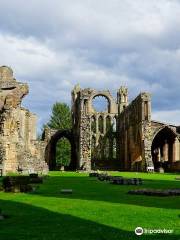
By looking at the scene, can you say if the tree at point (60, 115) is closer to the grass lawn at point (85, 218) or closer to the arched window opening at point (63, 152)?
the arched window opening at point (63, 152)

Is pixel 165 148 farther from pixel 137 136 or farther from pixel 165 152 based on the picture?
pixel 137 136

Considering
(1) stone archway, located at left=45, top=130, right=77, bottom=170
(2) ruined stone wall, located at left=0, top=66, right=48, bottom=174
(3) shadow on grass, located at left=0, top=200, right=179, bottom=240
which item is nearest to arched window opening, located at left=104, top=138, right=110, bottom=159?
(1) stone archway, located at left=45, top=130, right=77, bottom=170

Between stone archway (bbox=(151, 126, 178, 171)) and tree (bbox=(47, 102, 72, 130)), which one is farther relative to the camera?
tree (bbox=(47, 102, 72, 130))

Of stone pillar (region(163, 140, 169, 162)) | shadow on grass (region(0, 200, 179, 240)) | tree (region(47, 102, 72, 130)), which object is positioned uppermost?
tree (region(47, 102, 72, 130))

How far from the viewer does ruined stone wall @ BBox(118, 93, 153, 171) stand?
62156 millimetres

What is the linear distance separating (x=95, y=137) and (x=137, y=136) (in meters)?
16.7

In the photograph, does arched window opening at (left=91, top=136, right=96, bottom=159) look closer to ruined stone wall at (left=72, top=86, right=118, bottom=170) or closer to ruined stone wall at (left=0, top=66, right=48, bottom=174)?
ruined stone wall at (left=72, top=86, right=118, bottom=170)

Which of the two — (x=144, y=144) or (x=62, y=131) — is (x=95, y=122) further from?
(x=144, y=144)

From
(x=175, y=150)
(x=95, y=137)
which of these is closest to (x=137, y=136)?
(x=175, y=150)

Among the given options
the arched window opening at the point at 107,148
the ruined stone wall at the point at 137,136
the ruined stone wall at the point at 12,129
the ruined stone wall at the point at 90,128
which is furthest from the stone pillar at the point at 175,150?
the ruined stone wall at the point at 12,129

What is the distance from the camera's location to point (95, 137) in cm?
8181

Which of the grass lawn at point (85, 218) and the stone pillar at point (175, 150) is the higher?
the stone pillar at point (175, 150)

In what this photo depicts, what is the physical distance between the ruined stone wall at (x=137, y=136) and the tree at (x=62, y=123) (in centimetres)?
1640

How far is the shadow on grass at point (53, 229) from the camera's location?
8.41 m
